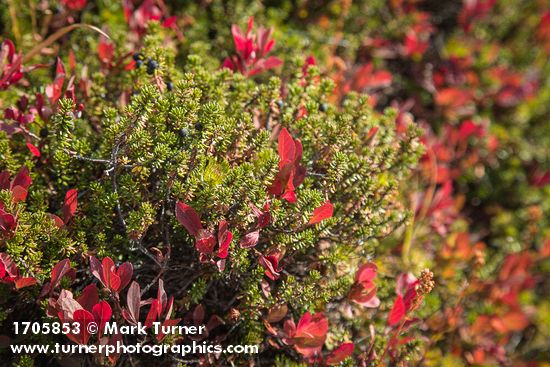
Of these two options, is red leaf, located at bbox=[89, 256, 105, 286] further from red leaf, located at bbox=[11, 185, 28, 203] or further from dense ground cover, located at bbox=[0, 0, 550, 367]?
red leaf, located at bbox=[11, 185, 28, 203]

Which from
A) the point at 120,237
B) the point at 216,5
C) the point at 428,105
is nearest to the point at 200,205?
the point at 120,237

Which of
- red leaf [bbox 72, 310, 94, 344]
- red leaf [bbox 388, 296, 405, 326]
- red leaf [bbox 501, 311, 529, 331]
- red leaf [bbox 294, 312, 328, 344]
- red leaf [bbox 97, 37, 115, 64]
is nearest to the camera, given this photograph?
red leaf [bbox 72, 310, 94, 344]

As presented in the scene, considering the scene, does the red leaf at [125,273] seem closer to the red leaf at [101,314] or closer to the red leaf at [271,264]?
the red leaf at [101,314]

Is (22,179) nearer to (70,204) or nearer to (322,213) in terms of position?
(70,204)

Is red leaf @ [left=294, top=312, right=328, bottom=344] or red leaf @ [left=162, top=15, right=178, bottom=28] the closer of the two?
red leaf @ [left=294, top=312, right=328, bottom=344]

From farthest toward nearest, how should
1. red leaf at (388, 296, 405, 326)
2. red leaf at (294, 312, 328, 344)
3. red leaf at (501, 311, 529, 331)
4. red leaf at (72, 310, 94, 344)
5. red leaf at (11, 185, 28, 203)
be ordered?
red leaf at (501, 311, 529, 331) < red leaf at (388, 296, 405, 326) < red leaf at (294, 312, 328, 344) < red leaf at (11, 185, 28, 203) < red leaf at (72, 310, 94, 344)

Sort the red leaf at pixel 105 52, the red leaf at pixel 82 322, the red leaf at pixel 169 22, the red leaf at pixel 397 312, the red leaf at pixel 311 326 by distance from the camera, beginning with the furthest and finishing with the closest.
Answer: the red leaf at pixel 169 22, the red leaf at pixel 105 52, the red leaf at pixel 397 312, the red leaf at pixel 311 326, the red leaf at pixel 82 322

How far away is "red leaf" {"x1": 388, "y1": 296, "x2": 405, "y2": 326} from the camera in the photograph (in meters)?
1.87

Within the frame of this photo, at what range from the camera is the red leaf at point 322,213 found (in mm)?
1562

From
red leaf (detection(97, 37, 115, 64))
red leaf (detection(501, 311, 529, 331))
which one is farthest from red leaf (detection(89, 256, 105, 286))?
red leaf (detection(501, 311, 529, 331))

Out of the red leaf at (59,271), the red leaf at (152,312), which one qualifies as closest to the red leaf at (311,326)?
the red leaf at (152,312)

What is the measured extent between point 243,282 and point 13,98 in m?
1.15

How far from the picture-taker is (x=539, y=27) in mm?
3488

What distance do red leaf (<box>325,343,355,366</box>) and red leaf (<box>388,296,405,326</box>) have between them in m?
0.24
